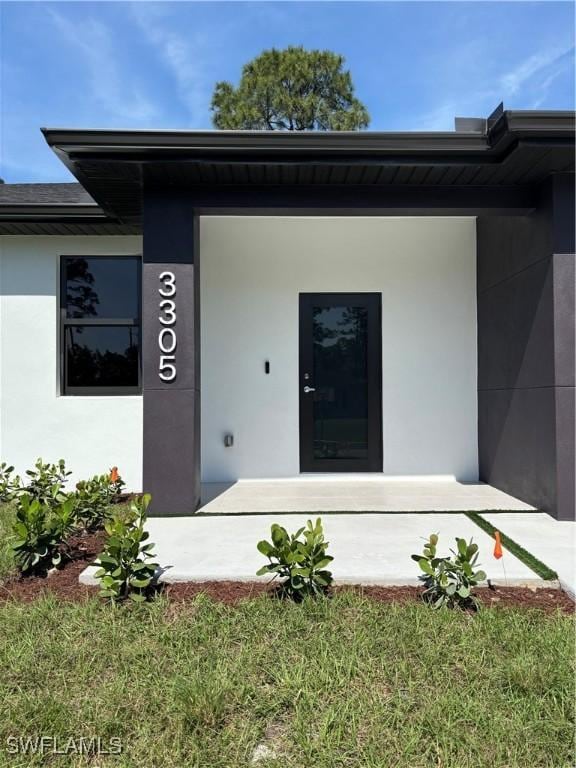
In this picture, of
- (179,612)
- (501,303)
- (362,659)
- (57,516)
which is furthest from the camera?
(501,303)

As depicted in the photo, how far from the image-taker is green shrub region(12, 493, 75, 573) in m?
2.87

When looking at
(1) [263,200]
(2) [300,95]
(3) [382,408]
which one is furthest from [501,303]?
(2) [300,95]

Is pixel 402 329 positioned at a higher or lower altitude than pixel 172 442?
higher

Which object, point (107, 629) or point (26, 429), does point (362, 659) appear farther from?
point (26, 429)

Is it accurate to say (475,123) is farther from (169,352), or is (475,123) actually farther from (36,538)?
(36,538)

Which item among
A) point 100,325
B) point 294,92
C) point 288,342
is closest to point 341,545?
point 288,342

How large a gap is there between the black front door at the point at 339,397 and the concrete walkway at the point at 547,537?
6.65ft

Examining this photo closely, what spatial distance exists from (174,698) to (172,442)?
8.61 ft

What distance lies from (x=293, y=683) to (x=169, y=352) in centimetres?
303

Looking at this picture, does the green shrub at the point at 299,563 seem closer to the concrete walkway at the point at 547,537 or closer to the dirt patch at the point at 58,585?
the dirt patch at the point at 58,585

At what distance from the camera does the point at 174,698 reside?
1749mm

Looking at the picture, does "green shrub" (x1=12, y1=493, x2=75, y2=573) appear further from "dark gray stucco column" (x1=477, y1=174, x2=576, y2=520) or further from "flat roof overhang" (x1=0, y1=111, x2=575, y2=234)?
"dark gray stucco column" (x1=477, y1=174, x2=576, y2=520)

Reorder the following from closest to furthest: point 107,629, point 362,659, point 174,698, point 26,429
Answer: point 174,698
point 362,659
point 107,629
point 26,429

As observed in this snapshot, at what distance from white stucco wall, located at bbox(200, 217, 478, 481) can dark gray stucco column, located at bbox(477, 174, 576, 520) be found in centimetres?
37
